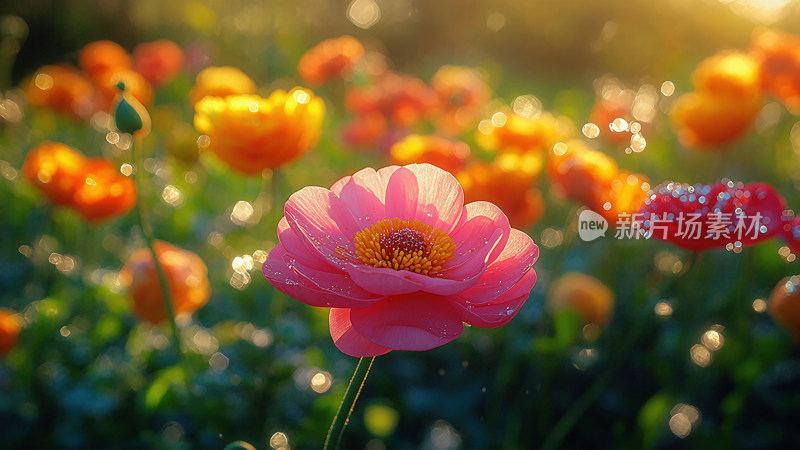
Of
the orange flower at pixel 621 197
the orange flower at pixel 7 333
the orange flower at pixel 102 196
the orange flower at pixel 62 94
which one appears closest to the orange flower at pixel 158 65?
the orange flower at pixel 62 94

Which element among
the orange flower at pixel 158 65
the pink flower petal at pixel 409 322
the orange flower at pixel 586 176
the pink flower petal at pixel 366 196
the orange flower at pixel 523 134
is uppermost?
the orange flower at pixel 158 65

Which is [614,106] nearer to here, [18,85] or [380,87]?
[380,87]

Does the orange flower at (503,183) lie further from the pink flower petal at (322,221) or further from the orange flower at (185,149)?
the orange flower at (185,149)

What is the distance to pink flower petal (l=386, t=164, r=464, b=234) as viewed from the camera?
1.89 ft

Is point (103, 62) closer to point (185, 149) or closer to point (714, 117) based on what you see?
point (185, 149)

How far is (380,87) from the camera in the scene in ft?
5.77

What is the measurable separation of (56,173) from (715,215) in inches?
44.1

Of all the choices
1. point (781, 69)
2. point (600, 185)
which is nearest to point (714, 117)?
point (781, 69)

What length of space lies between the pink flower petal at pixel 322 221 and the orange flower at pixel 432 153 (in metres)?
0.55

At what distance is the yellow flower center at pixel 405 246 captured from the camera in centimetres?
54

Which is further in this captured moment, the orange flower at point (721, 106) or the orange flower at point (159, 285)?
the orange flower at point (721, 106)

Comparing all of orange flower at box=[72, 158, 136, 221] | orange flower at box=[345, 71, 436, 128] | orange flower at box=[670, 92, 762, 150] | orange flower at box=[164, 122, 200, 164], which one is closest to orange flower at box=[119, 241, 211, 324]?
orange flower at box=[72, 158, 136, 221]

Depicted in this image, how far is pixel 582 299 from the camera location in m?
1.18

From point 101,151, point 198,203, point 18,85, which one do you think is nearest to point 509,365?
point 198,203
